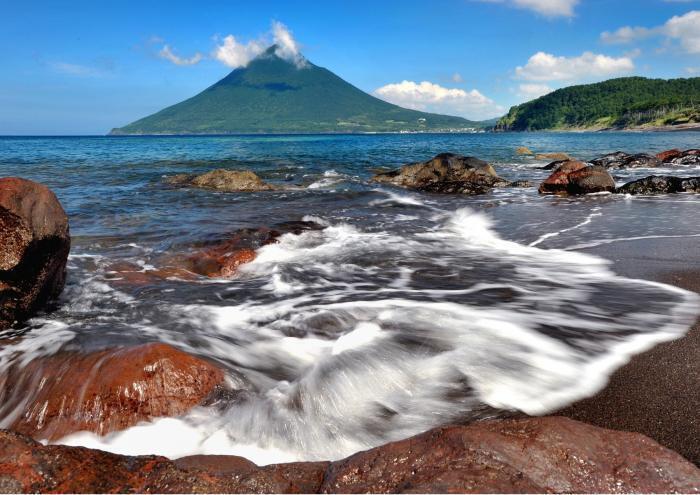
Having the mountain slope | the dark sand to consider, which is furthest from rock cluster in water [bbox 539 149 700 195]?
the mountain slope

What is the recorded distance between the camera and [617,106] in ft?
519

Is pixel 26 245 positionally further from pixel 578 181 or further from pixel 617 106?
pixel 617 106

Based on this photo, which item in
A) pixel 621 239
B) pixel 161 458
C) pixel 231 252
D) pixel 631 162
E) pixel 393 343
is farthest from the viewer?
pixel 631 162

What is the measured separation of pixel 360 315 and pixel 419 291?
1.27 meters

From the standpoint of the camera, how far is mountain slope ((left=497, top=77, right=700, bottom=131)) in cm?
13175

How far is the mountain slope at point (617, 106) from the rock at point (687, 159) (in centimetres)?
11130

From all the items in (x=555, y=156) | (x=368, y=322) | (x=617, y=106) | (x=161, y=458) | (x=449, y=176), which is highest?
(x=617, y=106)

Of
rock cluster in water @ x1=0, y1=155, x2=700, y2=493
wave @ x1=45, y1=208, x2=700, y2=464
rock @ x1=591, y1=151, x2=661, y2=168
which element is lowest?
wave @ x1=45, y1=208, x2=700, y2=464

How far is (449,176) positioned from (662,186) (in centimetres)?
753

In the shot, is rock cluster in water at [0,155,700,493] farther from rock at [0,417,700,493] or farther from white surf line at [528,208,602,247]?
white surf line at [528,208,602,247]

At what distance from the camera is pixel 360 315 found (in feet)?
17.5

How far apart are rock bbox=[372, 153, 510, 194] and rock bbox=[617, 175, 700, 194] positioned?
462 cm

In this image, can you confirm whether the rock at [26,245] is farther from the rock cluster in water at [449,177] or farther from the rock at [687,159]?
the rock at [687,159]

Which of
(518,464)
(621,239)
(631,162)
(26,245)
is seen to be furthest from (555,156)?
(518,464)
